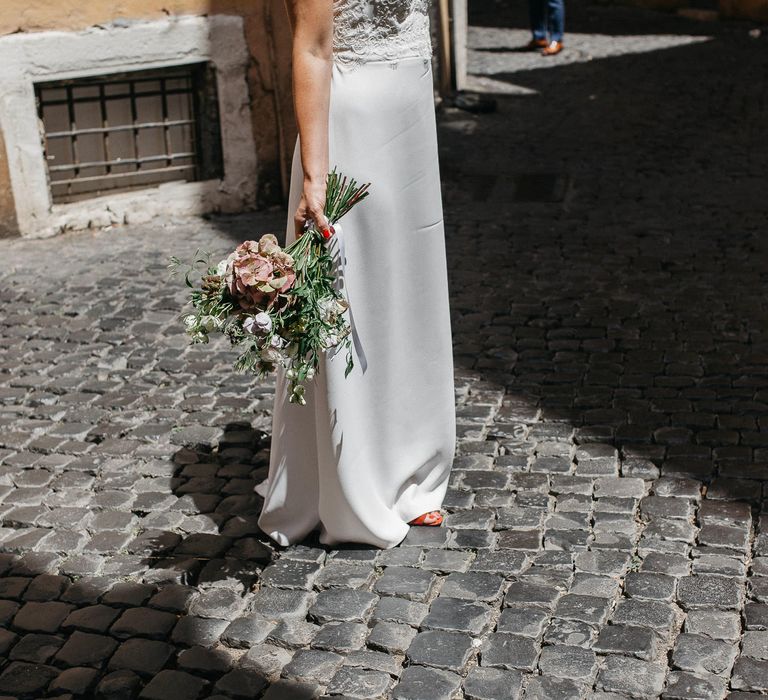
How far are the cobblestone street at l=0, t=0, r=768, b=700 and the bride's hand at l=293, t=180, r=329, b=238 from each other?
44.3 inches

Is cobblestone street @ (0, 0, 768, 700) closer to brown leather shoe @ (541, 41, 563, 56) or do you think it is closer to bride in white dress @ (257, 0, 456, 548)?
bride in white dress @ (257, 0, 456, 548)

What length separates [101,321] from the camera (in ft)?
20.5

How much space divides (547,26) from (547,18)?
16 centimetres

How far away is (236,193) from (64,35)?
1.56 metres

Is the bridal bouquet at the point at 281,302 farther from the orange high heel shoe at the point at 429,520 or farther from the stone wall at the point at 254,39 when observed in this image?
the stone wall at the point at 254,39

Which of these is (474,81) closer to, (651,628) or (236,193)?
(236,193)

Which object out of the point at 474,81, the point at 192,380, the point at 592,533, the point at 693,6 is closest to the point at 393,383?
the point at 592,533

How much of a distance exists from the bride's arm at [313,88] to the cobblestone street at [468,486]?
4.02 feet

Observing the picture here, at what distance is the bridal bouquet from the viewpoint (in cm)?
339

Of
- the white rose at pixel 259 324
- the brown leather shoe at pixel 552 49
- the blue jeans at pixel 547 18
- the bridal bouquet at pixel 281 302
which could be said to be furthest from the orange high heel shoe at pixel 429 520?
the brown leather shoe at pixel 552 49

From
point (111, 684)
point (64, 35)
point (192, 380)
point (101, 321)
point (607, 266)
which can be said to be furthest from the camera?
point (64, 35)

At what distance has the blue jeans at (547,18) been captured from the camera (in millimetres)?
13852

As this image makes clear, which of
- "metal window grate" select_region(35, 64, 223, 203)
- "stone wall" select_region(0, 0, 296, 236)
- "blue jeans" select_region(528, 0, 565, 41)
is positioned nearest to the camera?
"stone wall" select_region(0, 0, 296, 236)

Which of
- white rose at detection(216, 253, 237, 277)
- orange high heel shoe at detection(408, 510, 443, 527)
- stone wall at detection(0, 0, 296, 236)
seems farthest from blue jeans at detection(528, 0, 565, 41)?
white rose at detection(216, 253, 237, 277)
